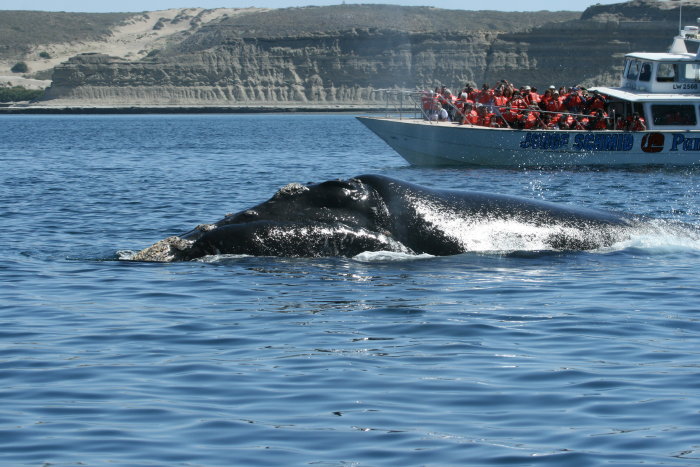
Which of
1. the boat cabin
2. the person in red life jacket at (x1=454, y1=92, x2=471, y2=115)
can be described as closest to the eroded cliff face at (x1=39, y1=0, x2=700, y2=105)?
the person in red life jacket at (x1=454, y1=92, x2=471, y2=115)

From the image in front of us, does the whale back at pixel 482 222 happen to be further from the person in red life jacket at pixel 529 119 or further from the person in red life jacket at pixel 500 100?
the person in red life jacket at pixel 500 100

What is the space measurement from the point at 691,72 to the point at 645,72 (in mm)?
1360

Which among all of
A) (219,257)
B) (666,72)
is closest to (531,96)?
(666,72)

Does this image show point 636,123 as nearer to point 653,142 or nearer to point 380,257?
point 653,142

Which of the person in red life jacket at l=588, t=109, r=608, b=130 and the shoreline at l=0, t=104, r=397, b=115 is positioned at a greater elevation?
the person in red life jacket at l=588, t=109, r=608, b=130

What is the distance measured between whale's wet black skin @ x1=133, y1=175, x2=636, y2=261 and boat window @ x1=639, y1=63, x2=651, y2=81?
22961 millimetres

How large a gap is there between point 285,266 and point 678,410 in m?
5.36

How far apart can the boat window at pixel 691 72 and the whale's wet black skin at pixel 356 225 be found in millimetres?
23045

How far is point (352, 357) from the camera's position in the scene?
28.0 ft

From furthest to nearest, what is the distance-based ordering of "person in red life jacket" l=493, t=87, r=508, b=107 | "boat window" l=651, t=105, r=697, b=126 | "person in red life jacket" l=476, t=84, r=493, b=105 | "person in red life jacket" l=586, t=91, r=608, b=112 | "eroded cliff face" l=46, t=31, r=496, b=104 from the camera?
"eroded cliff face" l=46, t=31, r=496, b=104
"person in red life jacket" l=476, t=84, r=493, b=105
"person in red life jacket" l=493, t=87, r=508, b=107
"person in red life jacket" l=586, t=91, r=608, b=112
"boat window" l=651, t=105, r=697, b=126

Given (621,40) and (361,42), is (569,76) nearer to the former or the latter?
(621,40)

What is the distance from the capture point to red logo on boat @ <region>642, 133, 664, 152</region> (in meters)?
32.9

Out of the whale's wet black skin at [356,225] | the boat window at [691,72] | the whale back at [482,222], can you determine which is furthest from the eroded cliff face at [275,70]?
the whale's wet black skin at [356,225]

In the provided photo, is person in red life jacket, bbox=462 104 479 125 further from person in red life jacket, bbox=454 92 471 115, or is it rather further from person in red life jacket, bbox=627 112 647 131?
person in red life jacket, bbox=627 112 647 131
